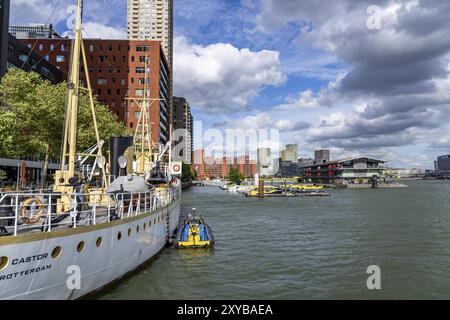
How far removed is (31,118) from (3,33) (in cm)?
2678

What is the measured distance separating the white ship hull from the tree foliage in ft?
58.9

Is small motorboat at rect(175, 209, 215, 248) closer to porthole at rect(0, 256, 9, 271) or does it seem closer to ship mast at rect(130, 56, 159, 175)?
ship mast at rect(130, 56, 159, 175)

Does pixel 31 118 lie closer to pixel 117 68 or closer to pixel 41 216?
pixel 41 216

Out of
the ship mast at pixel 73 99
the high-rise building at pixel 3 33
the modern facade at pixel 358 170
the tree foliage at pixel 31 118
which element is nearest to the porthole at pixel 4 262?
the ship mast at pixel 73 99

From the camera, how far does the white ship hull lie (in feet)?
35.7

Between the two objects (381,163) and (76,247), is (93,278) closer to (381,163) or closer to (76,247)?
(76,247)

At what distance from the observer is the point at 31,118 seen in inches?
1538

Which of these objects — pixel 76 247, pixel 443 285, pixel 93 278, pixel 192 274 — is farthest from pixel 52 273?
pixel 443 285

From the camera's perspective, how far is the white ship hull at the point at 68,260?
10875 millimetres

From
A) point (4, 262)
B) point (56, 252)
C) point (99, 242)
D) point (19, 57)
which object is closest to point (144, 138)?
point (99, 242)

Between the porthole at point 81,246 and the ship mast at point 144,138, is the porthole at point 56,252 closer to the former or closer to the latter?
the porthole at point 81,246

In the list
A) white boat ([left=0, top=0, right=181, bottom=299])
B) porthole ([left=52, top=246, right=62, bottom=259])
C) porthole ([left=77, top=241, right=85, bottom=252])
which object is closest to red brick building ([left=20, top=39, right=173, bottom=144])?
white boat ([left=0, top=0, right=181, bottom=299])
